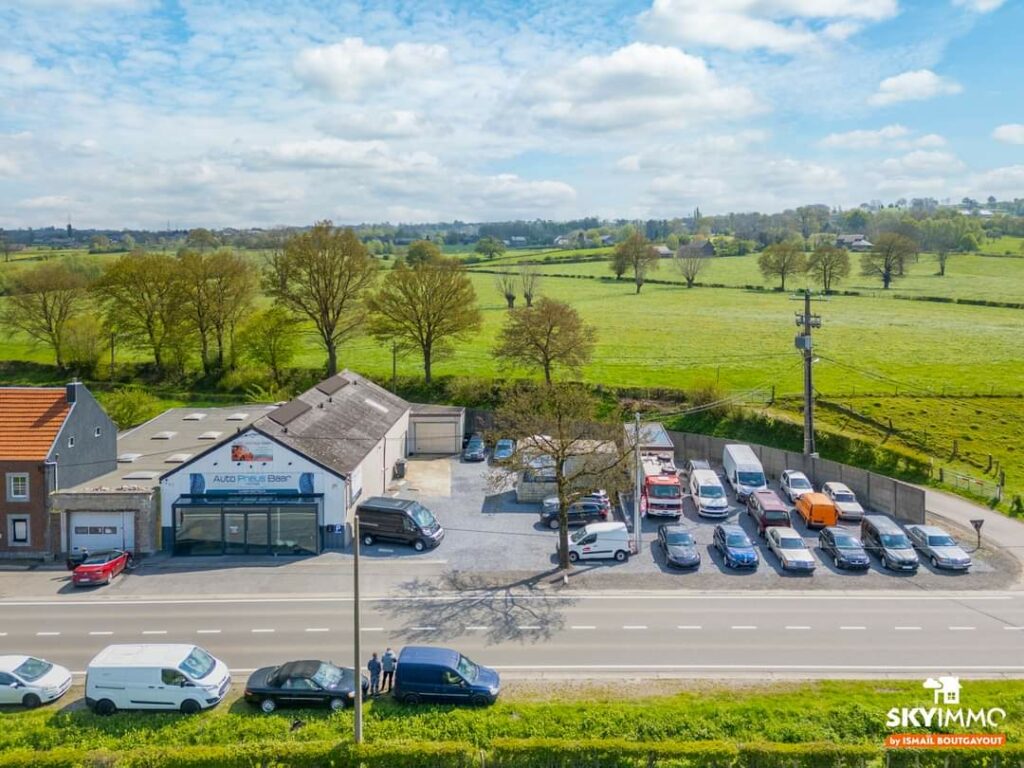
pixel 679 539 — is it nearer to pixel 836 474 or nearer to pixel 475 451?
pixel 836 474

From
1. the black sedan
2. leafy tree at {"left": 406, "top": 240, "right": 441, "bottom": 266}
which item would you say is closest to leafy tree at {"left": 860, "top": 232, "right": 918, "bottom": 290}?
leafy tree at {"left": 406, "top": 240, "right": 441, "bottom": 266}

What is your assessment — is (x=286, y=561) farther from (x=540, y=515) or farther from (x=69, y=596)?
(x=540, y=515)

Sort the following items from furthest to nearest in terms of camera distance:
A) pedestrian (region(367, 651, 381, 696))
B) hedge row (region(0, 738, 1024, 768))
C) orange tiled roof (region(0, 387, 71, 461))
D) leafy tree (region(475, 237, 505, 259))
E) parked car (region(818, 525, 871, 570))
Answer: leafy tree (region(475, 237, 505, 259)), orange tiled roof (region(0, 387, 71, 461)), parked car (region(818, 525, 871, 570)), pedestrian (region(367, 651, 381, 696)), hedge row (region(0, 738, 1024, 768))

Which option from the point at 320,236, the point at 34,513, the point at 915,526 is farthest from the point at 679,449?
the point at 34,513

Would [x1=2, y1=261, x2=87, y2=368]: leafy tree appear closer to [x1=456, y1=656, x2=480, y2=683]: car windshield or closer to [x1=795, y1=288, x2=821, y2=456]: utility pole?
[x1=795, y1=288, x2=821, y2=456]: utility pole

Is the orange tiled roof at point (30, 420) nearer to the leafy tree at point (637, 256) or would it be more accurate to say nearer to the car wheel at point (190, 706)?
the car wheel at point (190, 706)

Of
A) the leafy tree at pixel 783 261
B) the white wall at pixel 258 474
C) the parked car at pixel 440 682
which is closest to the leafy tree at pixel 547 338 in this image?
the white wall at pixel 258 474

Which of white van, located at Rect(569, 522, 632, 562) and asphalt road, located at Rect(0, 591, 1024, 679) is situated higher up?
white van, located at Rect(569, 522, 632, 562)
